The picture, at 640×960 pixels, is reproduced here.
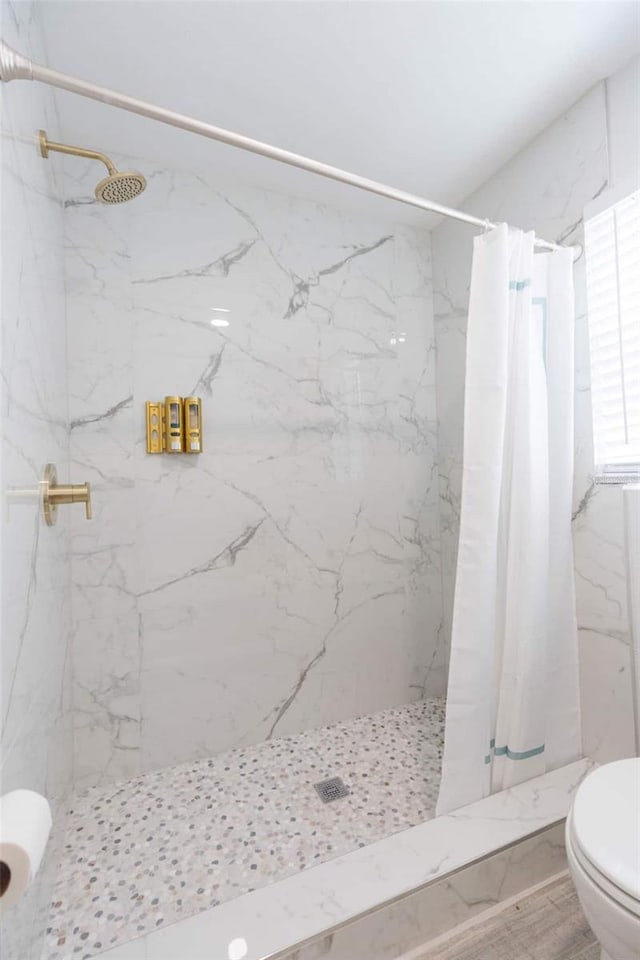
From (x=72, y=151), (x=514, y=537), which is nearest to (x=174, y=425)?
(x=72, y=151)

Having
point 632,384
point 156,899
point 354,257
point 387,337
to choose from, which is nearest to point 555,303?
point 632,384

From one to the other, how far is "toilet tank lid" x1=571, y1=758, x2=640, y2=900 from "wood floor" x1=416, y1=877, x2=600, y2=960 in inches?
18.2

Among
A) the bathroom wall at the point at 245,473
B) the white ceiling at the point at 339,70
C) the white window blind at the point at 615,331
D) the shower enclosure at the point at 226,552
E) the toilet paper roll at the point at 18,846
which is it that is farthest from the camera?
the bathroom wall at the point at 245,473

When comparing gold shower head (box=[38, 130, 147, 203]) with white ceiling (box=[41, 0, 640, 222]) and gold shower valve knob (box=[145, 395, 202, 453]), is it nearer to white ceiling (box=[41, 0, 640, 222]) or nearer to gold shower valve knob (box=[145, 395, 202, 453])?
white ceiling (box=[41, 0, 640, 222])

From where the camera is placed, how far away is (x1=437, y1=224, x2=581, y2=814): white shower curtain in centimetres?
126

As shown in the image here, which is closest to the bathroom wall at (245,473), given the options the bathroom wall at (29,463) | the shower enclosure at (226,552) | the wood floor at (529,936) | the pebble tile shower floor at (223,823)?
the shower enclosure at (226,552)

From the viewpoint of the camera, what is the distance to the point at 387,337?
2062 mm

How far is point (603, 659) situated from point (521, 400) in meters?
0.86

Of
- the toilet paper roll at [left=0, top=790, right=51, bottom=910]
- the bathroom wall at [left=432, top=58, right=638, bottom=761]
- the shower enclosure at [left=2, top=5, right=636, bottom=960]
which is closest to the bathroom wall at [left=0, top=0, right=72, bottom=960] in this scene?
the shower enclosure at [left=2, top=5, right=636, bottom=960]

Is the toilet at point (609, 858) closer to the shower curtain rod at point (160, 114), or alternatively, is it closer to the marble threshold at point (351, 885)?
the marble threshold at point (351, 885)

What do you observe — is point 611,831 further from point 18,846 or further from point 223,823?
point 223,823

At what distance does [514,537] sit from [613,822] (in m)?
0.68

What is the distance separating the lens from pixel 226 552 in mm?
1760

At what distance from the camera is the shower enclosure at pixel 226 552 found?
103 cm
